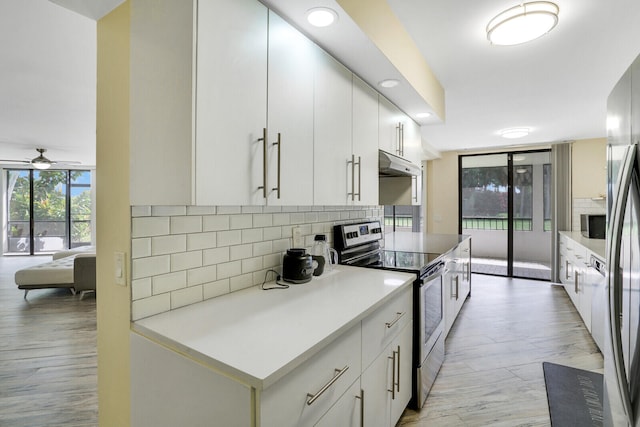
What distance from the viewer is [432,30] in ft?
6.82

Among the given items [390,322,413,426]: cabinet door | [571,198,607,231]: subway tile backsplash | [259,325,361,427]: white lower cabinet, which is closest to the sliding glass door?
[571,198,607,231]: subway tile backsplash

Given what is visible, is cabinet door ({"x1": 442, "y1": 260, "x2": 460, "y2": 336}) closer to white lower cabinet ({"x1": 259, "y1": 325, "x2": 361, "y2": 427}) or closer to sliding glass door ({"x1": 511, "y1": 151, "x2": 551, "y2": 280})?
white lower cabinet ({"x1": 259, "y1": 325, "x2": 361, "y2": 427})

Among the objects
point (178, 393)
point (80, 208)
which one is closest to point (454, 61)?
point (178, 393)

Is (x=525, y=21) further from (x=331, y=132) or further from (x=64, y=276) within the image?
(x=64, y=276)

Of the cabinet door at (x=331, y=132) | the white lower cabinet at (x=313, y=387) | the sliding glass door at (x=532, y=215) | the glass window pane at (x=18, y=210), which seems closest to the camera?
the white lower cabinet at (x=313, y=387)

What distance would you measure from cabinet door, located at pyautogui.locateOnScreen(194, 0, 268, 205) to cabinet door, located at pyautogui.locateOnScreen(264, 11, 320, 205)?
62 millimetres

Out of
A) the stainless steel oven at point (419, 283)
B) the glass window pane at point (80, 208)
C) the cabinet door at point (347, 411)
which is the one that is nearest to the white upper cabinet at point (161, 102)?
the cabinet door at point (347, 411)

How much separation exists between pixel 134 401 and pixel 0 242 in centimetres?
994

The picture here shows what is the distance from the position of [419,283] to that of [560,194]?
4680 millimetres

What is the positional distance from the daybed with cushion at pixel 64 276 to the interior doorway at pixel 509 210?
6.14 metres

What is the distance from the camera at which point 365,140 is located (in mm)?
2123

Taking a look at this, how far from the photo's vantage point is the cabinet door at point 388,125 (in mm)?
2368

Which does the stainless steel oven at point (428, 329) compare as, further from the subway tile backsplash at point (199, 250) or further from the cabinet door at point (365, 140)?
the subway tile backsplash at point (199, 250)

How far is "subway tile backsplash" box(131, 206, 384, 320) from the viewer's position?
1.21m
